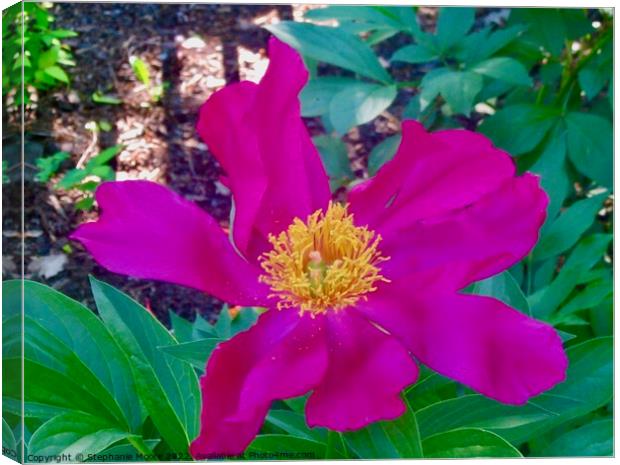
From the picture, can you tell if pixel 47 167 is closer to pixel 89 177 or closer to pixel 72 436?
pixel 89 177

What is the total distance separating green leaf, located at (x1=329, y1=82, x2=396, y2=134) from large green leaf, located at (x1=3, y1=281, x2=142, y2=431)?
0.36 m

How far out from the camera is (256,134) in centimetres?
86

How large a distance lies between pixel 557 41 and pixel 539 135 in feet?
0.39

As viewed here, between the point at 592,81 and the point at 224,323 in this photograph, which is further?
the point at 592,81

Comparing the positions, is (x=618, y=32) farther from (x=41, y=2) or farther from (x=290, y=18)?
(x=41, y=2)

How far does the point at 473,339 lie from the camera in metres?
0.84

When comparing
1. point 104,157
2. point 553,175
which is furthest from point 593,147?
point 104,157

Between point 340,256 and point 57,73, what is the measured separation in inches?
17.0

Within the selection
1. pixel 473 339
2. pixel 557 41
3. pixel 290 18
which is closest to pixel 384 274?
pixel 473 339

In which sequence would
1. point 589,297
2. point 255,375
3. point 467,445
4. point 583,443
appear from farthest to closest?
1. point 589,297
2. point 583,443
3. point 467,445
4. point 255,375

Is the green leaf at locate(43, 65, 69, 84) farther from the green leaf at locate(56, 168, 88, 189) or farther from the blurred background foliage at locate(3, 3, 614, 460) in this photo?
the green leaf at locate(56, 168, 88, 189)

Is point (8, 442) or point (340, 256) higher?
point (340, 256)

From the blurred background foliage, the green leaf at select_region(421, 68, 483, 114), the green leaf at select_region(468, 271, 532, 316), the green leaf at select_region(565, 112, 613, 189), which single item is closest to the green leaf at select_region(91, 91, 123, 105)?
the blurred background foliage

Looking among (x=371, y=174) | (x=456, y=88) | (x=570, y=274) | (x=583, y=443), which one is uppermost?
(x=456, y=88)
